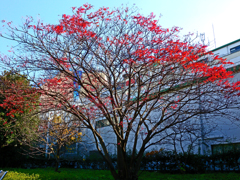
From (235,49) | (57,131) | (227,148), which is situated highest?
(235,49)

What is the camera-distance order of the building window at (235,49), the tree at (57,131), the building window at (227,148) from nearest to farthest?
the building window at (227,148) < the tree at (57,131) < the building window at (235,49)

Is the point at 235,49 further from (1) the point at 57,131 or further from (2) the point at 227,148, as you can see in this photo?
(1) the point at 57,131

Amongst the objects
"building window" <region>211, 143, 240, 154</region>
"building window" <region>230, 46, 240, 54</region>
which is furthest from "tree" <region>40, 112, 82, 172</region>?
"building window" <region>230, 46, 240, 54</region>

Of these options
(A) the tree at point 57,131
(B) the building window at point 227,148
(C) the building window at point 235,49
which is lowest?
(B) the building window at point 227,148

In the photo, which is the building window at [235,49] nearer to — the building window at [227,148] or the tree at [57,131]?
the building window at [227,148]

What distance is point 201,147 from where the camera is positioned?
10.6 meters

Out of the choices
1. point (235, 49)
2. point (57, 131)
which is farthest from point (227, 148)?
point (57, 131)

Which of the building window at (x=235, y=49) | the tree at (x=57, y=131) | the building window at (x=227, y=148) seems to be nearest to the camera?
the building window at (x=227, y=148)

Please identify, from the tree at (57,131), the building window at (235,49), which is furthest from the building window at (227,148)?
the tree at (57,131)

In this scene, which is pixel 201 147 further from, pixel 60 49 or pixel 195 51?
pixel 60 49

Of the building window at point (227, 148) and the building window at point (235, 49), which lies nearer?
the building window at point (227, 148)

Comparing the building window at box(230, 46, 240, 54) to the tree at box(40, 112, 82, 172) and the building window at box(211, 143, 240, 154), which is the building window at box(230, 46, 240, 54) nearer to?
the building window at box(211, 143, 240, 154)

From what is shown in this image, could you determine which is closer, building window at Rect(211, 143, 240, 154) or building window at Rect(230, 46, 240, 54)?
building window at Rect(211, 143, 240, 154)

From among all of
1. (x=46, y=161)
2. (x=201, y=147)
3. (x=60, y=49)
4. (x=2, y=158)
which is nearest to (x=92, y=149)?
(x=46, y=161)
